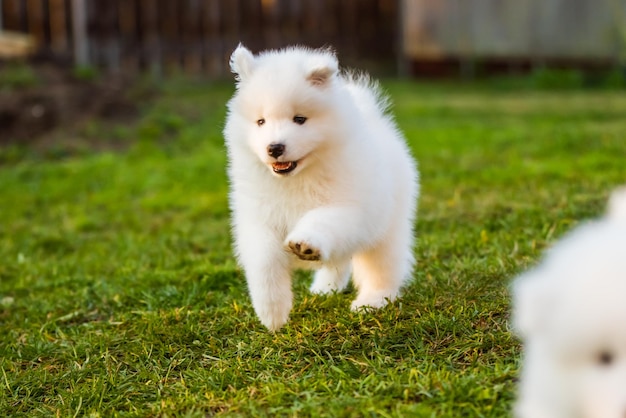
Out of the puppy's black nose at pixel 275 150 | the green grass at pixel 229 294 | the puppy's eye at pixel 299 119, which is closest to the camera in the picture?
the green grass at pixel 229 294

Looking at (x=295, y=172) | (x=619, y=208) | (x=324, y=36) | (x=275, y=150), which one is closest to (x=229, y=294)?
(x=295, y=172)

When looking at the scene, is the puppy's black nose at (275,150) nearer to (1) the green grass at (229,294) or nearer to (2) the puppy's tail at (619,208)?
(1) the green grass at (229,294)

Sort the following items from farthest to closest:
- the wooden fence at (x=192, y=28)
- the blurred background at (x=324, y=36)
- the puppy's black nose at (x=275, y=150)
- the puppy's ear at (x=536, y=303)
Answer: the wooden fence at (x=192, y=28)
the blurred background at (x=324, y=36)
the puppy's black nose at (x=275, y=150)
the puppy's ear at (x=536, y=303)

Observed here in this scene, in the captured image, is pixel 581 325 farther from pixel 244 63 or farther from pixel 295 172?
pixel 244 63

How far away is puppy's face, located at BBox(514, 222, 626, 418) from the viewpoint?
1.97 m

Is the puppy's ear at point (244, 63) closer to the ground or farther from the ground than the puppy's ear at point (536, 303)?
farther from the ground

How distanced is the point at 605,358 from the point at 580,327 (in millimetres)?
95

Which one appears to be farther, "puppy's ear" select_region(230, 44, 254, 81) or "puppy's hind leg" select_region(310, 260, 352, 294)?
"puppy's hind leg" select_region(310, 260, 352, 294)

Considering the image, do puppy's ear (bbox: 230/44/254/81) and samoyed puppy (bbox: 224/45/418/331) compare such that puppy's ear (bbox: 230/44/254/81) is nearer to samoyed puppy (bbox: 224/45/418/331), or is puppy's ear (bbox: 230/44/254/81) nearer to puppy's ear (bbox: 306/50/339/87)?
samoyed puppy (bbox: 224/45/418/331)

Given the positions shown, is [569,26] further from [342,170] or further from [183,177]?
[342,170]

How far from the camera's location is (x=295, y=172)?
383 centimetres

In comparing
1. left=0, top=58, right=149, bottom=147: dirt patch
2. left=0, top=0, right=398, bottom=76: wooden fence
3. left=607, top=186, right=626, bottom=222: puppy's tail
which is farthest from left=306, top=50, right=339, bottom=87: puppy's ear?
left=0, top=0, right=398, bottom=76: wooden fence

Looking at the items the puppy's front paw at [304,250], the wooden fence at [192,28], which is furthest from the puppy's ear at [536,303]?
the wooden fence at [192,28]

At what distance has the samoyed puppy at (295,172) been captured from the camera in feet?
12.4
